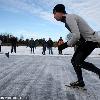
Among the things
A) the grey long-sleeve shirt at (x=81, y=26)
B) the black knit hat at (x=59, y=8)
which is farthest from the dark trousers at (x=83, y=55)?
the black knit hat at (x=59, y=8)

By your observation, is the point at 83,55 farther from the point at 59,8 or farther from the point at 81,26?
the point at 59,8

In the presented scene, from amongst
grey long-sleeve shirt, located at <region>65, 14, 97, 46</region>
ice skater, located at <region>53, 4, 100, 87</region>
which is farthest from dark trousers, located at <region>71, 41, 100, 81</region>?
grey long-sleeve shirt, located at <region>65, 14, 97, 46</region>

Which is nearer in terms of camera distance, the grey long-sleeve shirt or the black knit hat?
the grey long-sleeve shirt

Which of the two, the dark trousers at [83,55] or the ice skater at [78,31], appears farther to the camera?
the dark trousers at [83,55]

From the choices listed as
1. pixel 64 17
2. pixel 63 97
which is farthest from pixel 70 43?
pixel 63 97

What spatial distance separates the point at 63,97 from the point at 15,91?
102cm

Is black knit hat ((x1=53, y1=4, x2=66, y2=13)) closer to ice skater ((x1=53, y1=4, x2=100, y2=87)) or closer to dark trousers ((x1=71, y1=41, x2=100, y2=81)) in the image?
ice skater ((x1=53, y1=4, x2=100, y2=87))

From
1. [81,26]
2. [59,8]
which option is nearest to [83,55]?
[81,26]

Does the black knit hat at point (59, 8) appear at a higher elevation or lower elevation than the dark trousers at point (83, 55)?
higher

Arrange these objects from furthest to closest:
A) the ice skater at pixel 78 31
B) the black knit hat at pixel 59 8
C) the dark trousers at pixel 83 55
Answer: the dark trousers at pixel 83 55, the black knit hat at pixel 59 8, the ice skater at pixel 78 31

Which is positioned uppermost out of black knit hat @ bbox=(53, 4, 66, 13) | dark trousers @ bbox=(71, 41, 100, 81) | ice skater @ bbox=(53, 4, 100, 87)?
black knit hat @ bbox=(53, 4, 66, 13)

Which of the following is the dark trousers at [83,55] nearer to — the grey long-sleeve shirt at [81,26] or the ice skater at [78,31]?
the ice skater at [78,31]

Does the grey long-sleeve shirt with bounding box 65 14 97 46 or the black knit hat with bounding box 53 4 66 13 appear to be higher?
the black knit hat with bounding box 53 4 66 13

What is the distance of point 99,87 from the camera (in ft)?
22.3
